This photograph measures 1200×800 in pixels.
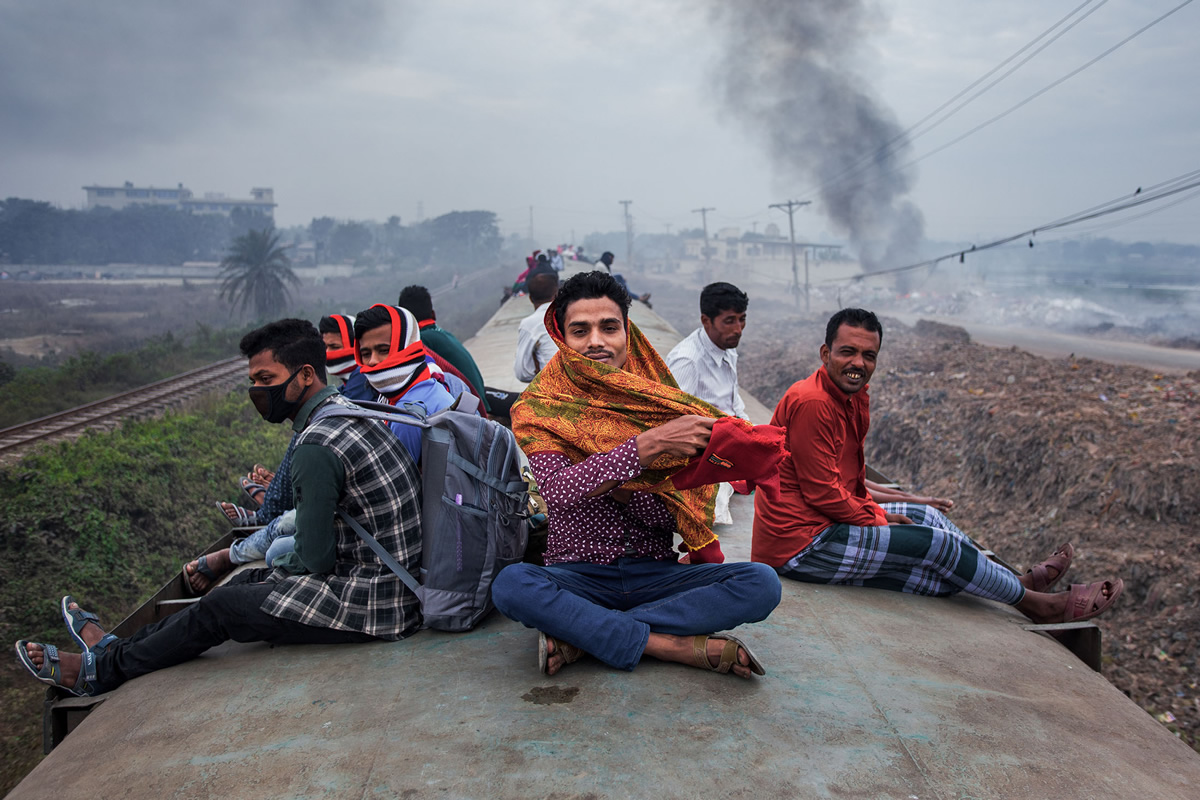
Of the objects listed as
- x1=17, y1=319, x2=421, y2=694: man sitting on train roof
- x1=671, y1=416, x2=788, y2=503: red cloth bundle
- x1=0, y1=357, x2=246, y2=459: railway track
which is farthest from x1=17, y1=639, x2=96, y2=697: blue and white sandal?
x1=0, y1=357, x2=246, y2=459: railway track

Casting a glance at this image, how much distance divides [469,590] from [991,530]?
5.94 m

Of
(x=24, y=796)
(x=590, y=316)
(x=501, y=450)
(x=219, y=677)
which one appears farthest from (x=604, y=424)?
(x=24, y=796)

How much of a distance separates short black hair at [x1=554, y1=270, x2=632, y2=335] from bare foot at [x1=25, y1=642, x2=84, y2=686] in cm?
211

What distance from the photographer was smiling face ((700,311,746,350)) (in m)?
4.92

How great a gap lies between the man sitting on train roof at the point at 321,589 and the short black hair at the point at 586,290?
0.84 metres

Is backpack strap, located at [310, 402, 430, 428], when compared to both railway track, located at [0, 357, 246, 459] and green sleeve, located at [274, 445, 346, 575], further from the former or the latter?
railway track, located at [0, 357, 246, 459]

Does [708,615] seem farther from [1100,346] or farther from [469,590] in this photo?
[1100,346]

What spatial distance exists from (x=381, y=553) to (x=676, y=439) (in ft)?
4.29

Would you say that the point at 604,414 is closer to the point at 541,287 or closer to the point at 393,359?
the point at 393,359

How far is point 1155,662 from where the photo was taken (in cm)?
493

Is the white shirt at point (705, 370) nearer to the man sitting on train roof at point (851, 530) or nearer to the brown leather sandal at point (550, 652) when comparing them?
the man sitting on train roof at point (851, 530)

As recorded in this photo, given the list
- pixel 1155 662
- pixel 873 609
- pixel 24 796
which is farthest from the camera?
pixel 1155 662

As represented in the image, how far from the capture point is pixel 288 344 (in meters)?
3.31

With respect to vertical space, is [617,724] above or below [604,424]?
below
